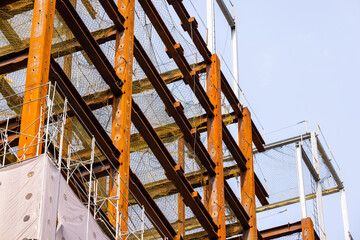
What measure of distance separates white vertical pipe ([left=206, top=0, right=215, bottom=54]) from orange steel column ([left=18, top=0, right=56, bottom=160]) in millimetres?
15978

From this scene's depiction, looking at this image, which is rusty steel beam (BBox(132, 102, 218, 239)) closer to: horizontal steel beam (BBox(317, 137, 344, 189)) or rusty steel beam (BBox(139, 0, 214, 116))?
rusty steel beam (BBox(139, 0, 214, 116))

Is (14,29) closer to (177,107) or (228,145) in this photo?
(177,107)

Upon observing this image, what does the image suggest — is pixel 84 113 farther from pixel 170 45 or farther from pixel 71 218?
pixel 170 45

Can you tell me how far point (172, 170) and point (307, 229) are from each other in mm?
9886

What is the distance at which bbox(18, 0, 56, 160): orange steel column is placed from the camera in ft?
71.7

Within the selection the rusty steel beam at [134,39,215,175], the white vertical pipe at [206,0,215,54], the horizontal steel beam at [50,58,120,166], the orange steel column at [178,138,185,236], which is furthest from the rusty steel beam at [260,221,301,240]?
the horizontal steel beam at [50,58,120,166]

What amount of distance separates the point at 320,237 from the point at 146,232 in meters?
11.3

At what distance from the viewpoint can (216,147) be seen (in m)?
36.0

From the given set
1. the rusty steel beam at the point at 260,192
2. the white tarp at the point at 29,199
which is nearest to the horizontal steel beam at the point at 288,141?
the rusty steel beam at the point at 260,192

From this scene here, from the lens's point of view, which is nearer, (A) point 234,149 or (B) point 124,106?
(B) point 124,106

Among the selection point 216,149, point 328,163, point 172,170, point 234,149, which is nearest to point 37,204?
point 172,170

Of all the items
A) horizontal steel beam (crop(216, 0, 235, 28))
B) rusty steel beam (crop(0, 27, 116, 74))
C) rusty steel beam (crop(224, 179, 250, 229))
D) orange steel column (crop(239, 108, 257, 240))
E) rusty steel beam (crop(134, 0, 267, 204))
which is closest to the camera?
rusty steel beam (crop(0, 27, 116, 74))

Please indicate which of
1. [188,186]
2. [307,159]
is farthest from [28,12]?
[307,159]

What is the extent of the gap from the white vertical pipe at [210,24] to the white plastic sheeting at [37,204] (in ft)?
67.6
